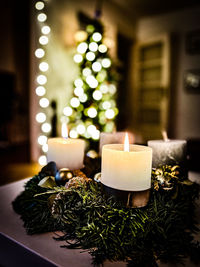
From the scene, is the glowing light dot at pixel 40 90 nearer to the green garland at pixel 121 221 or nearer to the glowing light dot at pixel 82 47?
the glowing light dot at pixel 82 47

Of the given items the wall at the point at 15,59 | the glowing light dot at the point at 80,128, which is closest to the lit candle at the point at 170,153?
the glowing light dot at the point at 80,128

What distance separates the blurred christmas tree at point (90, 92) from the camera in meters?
2.41

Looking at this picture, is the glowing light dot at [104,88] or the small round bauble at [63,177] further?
the glowing light dot at [104,88]

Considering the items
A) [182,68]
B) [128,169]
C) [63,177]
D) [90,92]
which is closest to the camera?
[128,169]

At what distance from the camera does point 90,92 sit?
2.42 metres

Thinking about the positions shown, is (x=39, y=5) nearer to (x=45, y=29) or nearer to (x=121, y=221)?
(x=45, y=29)

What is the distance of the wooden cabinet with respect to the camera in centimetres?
401

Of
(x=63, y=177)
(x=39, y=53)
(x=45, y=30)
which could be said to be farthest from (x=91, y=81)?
(x=63, y=177)

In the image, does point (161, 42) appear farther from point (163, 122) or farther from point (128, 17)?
point (163, 122)

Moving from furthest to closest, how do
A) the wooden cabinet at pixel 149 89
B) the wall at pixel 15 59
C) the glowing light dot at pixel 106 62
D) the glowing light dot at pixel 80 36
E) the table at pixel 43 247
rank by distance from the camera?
the wooden cabinet at pixel 149 89, the wall at pixel 15 59, the glowing light dot at pixel 80 36, the glowing light dot at pixel 106 62, the table at pixel 43 247

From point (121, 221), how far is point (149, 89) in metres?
4.05

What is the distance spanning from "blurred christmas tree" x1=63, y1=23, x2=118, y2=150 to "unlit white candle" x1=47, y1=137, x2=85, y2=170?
69.3 inches

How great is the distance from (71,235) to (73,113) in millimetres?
2173

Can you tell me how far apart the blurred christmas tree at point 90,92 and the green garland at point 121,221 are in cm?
188
